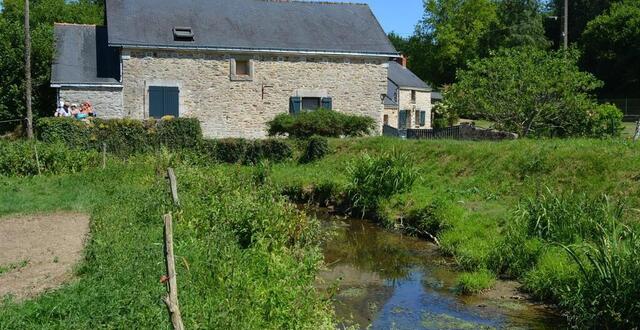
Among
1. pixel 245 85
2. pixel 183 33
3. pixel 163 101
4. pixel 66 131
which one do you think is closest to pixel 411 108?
pixel 245 85

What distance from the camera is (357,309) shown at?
30.2 ft

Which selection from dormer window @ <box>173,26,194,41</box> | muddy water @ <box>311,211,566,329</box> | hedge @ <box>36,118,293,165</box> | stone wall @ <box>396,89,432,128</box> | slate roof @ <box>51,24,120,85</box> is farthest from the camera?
stone wall @ <box>396,89,432,128</box>

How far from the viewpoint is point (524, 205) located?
11.8 m

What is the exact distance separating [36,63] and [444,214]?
65.4 ft

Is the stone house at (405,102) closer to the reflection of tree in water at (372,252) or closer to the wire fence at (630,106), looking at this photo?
the wire fence at (630,106)

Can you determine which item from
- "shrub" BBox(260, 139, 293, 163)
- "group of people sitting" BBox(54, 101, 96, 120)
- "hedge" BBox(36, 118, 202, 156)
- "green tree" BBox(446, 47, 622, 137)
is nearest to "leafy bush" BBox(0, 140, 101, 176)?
"hedge" BBox(36, 118, 202, 156)

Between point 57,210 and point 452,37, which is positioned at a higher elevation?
point 452,37

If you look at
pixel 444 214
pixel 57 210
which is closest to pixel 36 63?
pixel 57 210

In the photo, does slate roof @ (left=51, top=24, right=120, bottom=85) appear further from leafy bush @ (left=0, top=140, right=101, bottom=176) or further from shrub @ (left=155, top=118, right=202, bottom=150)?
leafy bush @ (left=0, top=140, right=101, bottom=176)

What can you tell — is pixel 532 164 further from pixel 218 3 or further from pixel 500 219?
pixel 218 3

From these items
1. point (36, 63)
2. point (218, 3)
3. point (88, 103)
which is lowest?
point (88, 103)

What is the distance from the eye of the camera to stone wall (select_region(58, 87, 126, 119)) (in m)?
24.0

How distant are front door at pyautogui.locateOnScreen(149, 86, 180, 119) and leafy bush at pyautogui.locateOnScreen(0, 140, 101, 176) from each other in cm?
642

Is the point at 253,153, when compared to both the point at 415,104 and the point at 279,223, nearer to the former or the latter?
the point at 279,223
